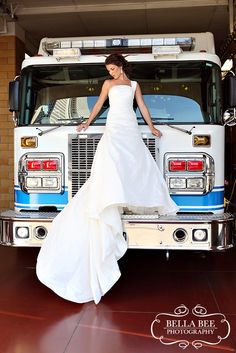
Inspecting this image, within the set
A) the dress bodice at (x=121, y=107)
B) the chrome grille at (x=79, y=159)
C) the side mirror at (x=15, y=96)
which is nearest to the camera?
the dress bodice at (x=121, y=107)

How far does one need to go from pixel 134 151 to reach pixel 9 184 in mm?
5647

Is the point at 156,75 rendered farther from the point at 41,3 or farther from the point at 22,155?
the point at 41,3

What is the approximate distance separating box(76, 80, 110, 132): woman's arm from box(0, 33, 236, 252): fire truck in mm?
82

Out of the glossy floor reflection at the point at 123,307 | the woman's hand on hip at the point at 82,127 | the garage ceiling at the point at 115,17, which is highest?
the garage ceiling at the point at 115,17

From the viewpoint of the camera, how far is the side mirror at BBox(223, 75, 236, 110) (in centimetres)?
485

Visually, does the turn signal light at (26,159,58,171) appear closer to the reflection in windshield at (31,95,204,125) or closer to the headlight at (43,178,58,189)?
the headlight at (43,178,58,189)

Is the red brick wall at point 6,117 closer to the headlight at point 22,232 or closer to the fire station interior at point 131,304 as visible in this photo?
the fire station interior at point 131,304

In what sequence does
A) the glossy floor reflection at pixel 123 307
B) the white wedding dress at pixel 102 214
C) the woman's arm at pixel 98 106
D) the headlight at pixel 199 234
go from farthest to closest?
the woman's arm at pixel 98 106
the headlight at pixel 199 234
the white wedding dress at pixel 102 214
the glossy floor reflection at pixel 123 307

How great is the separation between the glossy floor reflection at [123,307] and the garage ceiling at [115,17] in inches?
197

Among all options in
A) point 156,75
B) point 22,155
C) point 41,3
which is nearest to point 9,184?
point 41,3

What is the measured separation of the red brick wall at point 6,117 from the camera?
31.0 ft

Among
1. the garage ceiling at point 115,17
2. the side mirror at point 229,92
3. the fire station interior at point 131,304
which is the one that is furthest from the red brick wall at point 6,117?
the side mirror at point 229,92

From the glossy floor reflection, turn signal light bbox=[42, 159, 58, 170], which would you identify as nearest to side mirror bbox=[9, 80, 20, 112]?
turn signal light bbox=[42, 159, 58, 170]

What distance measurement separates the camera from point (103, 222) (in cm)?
420
